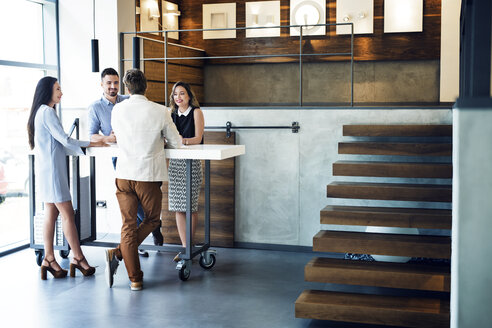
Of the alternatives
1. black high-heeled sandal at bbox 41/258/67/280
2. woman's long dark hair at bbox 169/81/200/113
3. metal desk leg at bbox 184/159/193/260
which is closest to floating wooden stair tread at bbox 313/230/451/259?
metal desk leg at bbox 184/159/193/260

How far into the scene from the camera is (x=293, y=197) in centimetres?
573


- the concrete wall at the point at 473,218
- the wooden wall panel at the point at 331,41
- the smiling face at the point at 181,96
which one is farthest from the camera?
the wooden wall panel at the point at 331,41

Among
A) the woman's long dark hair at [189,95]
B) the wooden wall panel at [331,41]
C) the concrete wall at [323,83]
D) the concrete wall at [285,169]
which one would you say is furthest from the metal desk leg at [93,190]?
the wooden wall panel at [331,41]

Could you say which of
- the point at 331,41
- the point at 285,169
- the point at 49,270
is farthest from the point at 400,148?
the point at 331,41

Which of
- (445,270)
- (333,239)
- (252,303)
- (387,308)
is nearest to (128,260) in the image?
(252,303)

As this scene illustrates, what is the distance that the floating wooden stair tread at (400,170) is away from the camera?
4.20 metres

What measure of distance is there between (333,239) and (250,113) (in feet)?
7.26

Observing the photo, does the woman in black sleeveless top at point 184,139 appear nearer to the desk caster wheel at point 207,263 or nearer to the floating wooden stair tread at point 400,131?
the desk caster wheel at point 207,263

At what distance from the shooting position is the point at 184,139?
4918 mm

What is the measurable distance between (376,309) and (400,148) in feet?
5.05

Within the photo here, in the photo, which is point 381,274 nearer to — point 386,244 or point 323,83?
point 386,244

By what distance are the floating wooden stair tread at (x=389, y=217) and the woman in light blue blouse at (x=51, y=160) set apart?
1.94 meters

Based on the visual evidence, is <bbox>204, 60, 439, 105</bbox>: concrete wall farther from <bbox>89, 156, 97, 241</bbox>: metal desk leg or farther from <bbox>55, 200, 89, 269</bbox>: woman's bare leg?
<bbox>55, 200, 89, 269</bbox>: woman's bare leg

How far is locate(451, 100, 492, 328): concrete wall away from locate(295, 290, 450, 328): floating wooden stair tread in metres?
1.04
